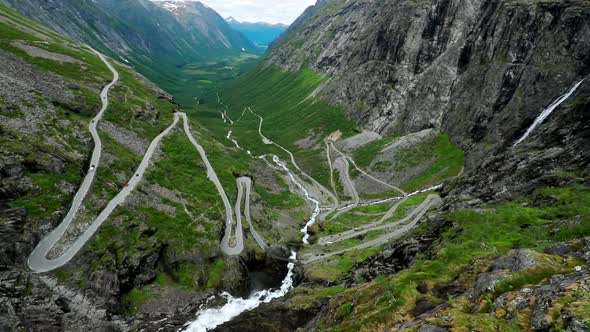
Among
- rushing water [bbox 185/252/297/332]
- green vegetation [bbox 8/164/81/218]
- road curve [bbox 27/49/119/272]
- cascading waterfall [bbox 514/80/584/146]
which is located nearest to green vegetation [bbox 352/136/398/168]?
cascading waterfall [bbox 514/80/584/146]

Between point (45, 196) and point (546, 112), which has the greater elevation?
point (546, 112)

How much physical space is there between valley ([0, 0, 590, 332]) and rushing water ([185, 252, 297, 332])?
1.44ft

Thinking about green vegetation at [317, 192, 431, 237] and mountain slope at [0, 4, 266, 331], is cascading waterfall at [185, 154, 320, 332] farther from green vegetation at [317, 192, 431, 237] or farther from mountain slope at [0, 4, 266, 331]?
green vegetation at [317, 192, 431, 237]

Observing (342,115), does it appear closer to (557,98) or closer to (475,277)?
(557,98)

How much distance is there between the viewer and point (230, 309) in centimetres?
6869

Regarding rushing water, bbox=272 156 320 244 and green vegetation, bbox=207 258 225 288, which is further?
rushing water, bbox=272 156 320 244

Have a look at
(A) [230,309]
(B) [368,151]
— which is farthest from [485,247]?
(B) [368,151]

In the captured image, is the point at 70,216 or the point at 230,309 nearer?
the point at 230,309

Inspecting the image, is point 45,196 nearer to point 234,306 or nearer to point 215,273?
point 215,273

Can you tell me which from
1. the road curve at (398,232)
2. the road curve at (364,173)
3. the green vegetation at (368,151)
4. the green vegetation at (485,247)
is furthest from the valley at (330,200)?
the green vegetation at (368,151)

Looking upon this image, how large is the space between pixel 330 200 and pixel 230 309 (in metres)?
68.0

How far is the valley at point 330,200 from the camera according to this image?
32.6 meters

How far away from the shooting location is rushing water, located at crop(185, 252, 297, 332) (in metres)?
62.7

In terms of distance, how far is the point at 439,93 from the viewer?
501 ft
